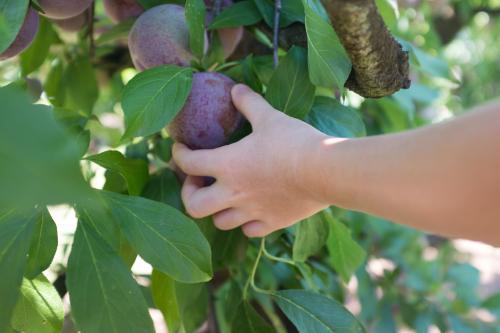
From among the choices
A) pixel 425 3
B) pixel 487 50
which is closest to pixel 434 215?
pixel 425 3

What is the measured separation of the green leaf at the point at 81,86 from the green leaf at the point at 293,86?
0.44 metres

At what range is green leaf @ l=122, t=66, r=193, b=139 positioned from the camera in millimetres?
593

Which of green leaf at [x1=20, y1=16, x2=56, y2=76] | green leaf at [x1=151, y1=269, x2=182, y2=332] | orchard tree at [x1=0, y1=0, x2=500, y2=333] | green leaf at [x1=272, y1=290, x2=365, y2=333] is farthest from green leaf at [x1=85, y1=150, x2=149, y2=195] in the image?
green leaf at [x1=20, y1=16, x2=56, y2=76]

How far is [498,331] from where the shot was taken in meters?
1.43

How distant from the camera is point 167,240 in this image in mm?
562

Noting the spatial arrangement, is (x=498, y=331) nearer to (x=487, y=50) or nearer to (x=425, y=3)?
(x=425, y=3)

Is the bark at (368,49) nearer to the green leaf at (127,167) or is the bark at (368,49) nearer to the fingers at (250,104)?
the fingers at (250,104)

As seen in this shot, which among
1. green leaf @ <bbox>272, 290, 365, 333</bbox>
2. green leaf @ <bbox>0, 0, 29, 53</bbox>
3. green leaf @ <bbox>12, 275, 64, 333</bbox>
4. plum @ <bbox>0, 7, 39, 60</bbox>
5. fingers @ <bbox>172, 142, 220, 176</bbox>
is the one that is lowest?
green leaf @ <bbox>272, 290, 365, 333</bbox>

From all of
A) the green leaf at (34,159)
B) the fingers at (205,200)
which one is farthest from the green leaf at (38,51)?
the green leaf at (34,159)

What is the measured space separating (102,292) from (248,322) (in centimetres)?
25

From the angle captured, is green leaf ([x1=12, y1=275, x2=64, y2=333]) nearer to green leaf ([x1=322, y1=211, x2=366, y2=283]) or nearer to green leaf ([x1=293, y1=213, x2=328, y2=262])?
green leaf ([x1=293, y1=213, x2=328, y2=262])

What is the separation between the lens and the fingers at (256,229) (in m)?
0.66

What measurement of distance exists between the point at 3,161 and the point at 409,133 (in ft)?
1.04

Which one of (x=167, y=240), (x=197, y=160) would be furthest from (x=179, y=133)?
(x=167, y=240)
